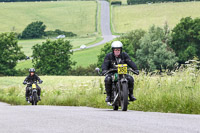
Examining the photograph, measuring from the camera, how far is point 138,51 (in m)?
92.4

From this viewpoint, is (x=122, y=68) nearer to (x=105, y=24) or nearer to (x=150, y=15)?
(x=150, y=15)

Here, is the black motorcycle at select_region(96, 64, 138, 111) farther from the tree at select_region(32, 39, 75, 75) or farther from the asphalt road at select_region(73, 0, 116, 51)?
the asphalt road at select_region(73, 0, 116, 51)

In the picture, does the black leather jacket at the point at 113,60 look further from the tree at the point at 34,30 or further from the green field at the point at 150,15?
the tree at the point at 34,30

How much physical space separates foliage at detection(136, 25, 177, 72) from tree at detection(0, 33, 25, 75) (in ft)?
78.8

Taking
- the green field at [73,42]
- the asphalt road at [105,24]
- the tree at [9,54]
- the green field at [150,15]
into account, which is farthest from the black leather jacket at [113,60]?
the green field at [150,15]

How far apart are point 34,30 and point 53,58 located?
38.4 metres

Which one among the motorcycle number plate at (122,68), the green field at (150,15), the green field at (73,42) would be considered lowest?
the motorcycle number plate at (122,68)

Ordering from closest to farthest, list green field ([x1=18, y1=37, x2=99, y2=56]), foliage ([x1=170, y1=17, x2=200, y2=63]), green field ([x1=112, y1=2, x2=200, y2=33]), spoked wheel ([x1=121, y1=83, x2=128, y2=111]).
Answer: spoked wheel ([x1=121, y1=83, x2=128, y2=111]) < foliage ([x1=170, y1=17, x2=200, y2=63]) < green field ([x1=18, y1=37, x2=99, y2=56]) < green field ([x1=112, y1=2, x2=200, y2=33])

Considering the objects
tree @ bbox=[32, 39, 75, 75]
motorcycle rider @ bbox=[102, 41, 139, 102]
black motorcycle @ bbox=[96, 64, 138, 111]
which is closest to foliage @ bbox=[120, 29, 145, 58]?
tree @ bbox=[32, 39, 75, 75]

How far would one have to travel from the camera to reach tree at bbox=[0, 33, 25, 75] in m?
95.5

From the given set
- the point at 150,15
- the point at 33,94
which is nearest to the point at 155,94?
the point at 33,94

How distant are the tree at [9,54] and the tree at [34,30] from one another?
33912mm

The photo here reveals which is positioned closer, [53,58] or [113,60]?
[113,60]

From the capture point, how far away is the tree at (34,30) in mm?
136250
